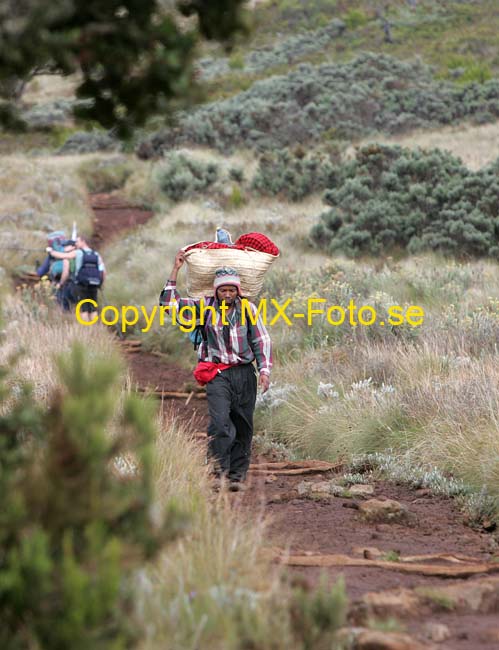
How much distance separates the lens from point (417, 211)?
16.8 meters

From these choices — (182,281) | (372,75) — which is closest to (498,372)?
(182,281)

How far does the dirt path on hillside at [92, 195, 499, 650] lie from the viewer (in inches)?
142

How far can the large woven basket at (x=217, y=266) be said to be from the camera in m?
7.05

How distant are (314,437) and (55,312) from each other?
5.40 m

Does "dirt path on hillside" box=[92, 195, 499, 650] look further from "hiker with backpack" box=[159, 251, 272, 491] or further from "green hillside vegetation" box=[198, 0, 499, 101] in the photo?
"green hillside vegetation" box=[198, 0, 499, 101]

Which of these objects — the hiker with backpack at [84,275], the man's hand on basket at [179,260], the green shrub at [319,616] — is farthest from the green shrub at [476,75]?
the green shrub at [319,616]

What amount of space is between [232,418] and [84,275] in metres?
6.15

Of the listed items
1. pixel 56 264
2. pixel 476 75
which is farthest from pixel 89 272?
pixel 476 75

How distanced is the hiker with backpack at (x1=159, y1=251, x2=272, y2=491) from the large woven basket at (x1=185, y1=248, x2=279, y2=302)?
10 cm

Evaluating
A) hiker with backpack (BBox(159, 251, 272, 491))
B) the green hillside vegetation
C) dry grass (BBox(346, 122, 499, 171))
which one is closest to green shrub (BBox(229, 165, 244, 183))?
dry grass (BBox(346, 122, 499, 171))

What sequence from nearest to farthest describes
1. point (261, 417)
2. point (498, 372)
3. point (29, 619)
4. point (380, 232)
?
1. point (29, 619)
2. point (498, 372)
3. point (261, 417)
4. point (380, 232)

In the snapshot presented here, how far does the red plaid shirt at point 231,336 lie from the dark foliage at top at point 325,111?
2505cm

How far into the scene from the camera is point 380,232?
16.7 m

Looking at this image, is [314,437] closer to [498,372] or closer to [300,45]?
[498,372]
